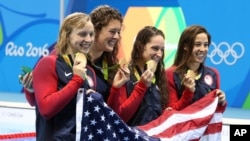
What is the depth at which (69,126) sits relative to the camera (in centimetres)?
249

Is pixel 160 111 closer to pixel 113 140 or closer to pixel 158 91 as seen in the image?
pixel 158 91

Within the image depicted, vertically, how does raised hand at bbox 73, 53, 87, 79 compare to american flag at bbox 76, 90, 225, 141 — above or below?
above

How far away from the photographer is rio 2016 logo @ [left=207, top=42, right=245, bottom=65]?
5.88 metres

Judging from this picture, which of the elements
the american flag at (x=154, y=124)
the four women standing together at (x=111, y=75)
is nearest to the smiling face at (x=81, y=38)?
the four women standing together at (x=111, y=75)

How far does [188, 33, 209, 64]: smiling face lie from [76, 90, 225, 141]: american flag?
9.9 inches

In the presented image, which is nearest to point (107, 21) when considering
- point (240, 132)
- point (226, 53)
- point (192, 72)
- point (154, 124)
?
point (154, 124)

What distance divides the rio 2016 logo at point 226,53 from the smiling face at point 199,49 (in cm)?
250

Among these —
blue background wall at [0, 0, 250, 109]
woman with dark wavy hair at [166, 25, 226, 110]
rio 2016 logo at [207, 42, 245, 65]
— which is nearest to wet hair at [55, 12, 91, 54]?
woman with dark wavy hair at [166, 25, 226, 110]

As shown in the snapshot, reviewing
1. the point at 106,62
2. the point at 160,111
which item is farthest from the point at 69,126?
the point at 160,111

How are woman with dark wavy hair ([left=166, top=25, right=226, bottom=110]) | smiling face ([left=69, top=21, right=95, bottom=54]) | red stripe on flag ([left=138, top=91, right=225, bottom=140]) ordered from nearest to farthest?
smiling face ([left=69, top=21, right=95, bottom=54]), red stripe on flag ([left=138, top=91, right=225, bottom=140]), woman with dark wavy hair ([left=166, top=25, right=226, bottom=110])

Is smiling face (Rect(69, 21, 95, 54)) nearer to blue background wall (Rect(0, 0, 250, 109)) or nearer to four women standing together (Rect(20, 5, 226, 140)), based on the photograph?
four women standing together (Rect(20, 5, 226, 140))

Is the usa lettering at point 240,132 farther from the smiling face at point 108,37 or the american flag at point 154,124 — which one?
the smiling face at point 108,37

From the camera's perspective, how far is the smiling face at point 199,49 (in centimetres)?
343

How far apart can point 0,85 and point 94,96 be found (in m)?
5.71
